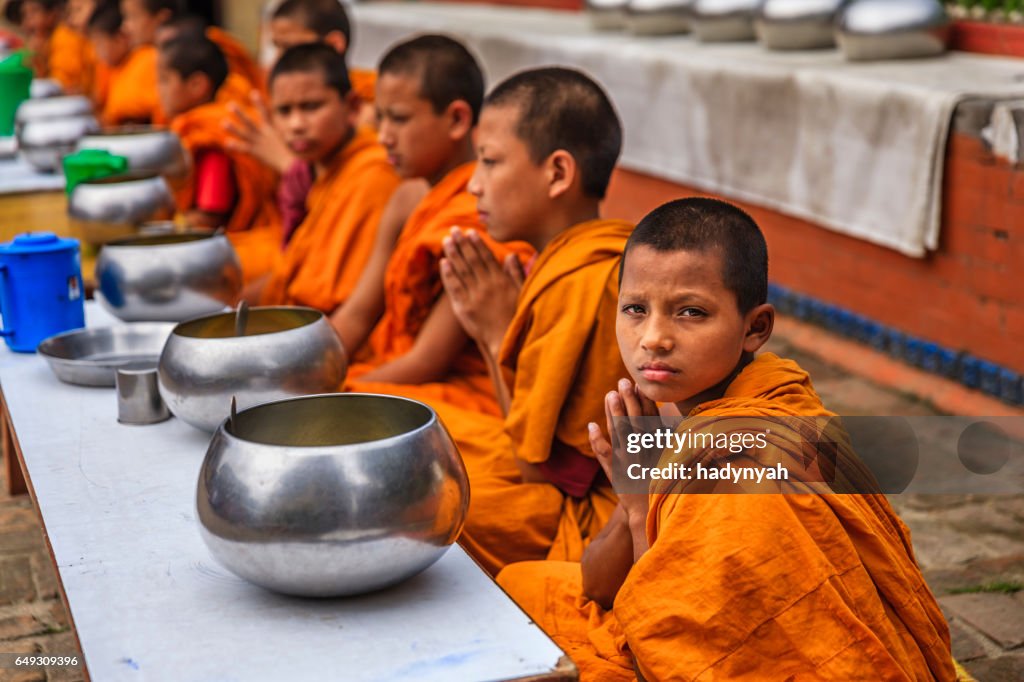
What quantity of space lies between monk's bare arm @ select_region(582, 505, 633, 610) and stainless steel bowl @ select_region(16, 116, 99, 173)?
3313 mm

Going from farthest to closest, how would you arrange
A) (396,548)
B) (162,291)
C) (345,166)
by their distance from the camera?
(345,166)
(162,291)
(396,548)

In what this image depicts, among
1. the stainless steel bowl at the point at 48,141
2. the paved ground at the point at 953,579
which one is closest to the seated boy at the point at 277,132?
the stainless steel bowl at the point at 48,141

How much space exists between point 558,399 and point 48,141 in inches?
119

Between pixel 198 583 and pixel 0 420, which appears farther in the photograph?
pixel 0 420

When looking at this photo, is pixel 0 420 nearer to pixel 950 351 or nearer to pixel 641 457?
pixel 641 457

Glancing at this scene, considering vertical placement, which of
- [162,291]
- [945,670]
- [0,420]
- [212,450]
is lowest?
[0,420]

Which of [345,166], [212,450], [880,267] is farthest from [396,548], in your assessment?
[880,267]

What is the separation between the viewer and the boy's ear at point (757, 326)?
195cm

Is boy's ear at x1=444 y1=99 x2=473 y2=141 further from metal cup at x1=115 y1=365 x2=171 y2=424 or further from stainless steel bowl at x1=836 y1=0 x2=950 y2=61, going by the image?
stainless steel bowl at x1=836 y1=0 x2=950 y2=61

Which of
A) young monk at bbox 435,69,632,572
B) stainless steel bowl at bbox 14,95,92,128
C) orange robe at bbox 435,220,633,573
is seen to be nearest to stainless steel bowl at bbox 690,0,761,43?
stainless steel bowl at bbox 14,95,92,128

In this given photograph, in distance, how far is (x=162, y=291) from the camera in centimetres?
275

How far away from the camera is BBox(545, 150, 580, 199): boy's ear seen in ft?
8.76

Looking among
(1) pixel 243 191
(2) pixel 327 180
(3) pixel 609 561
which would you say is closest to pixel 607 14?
(1) pixel 243 191

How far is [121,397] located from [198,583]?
0.67m
